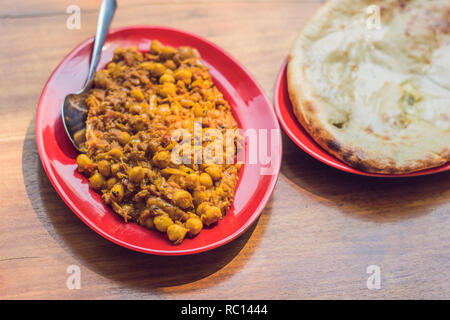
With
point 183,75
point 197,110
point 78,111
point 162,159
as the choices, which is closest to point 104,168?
point 162,159

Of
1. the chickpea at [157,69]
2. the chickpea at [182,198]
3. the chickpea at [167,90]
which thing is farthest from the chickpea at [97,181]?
the chickpea at [157,69]

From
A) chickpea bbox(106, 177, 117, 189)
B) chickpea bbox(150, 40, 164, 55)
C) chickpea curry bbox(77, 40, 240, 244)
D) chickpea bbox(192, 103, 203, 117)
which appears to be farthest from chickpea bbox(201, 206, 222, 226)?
chickpea bbox(150, 40, 164, 55)

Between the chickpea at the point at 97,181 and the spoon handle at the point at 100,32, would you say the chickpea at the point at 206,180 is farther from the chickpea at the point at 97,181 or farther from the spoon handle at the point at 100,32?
the spoon handle at the point at 100,32

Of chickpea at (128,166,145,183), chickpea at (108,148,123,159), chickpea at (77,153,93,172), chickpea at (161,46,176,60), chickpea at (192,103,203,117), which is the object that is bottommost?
chickpea at (128,166,145,183)

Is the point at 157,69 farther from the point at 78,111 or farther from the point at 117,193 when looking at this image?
the point at 117,193

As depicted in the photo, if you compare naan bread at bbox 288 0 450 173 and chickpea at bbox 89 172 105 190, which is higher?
naan bread at bbox 288 0 450 173

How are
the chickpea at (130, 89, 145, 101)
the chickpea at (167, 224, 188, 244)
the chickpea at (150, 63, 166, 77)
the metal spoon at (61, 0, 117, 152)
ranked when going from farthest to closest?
the chickpea at (150, 63, 166, 77) → the chickpea at (130, 89, 145, 101) → the metal spoon at (61, 0, 117, 152) → the chickpea at (167, 224, 188, 244)

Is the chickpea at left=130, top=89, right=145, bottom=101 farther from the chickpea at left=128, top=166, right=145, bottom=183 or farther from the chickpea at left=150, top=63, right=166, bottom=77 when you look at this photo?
the chickpea at left=128, top=166, right=145, bottom=183
